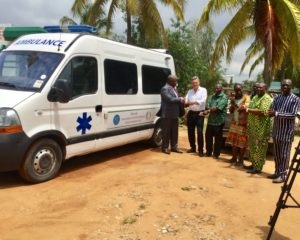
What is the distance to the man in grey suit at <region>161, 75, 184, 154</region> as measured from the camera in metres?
8.79

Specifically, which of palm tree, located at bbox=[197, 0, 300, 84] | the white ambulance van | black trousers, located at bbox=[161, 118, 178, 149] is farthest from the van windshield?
palm tree, located at bbox=[197, 0, 300, 84]

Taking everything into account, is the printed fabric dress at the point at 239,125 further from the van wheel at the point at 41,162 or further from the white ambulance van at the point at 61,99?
the van wheel at the point at 41,162

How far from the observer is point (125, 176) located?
22.4 feet

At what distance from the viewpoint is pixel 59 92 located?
243 inches

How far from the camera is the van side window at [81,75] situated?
6.54 metres

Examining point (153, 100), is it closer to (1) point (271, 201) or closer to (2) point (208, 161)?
(2) point (208, 161)

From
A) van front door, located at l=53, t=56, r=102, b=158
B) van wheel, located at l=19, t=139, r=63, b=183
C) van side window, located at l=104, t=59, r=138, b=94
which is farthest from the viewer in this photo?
van side window, located at l=104, t=59, r=138, b=94

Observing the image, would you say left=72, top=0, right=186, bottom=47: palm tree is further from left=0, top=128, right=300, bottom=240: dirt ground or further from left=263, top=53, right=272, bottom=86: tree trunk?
left=0, top=128, right=300, bottom=240: dirt ground

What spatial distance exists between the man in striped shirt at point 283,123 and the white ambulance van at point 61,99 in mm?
2853

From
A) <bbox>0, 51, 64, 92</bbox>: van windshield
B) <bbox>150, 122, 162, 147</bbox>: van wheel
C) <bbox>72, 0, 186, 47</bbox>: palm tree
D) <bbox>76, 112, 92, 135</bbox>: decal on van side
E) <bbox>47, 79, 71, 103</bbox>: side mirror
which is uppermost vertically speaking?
<bbox>72, 0, 186, 47</bbox>: palm tree

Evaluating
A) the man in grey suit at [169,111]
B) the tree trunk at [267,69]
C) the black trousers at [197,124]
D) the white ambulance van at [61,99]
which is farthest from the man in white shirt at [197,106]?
the tree trunk at [267,69]

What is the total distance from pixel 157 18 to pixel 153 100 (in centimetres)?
829

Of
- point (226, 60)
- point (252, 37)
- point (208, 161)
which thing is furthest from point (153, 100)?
point (252, 37)

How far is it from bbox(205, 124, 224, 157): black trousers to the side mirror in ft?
12.4
